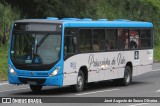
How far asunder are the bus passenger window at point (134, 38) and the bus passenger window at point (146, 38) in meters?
0.45

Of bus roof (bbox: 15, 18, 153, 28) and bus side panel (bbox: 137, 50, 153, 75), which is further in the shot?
bus side panel (bbox: 137, 50, 153, 75)

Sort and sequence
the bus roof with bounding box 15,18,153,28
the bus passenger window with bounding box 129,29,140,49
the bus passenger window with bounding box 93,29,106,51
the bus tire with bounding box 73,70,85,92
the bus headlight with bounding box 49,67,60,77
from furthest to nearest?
the bus passenger window with bounding box 129,29,140,49
the bus passenger window with bounding box 93,29,106,51
the bus tire with bounding box 73,70,85,92
the bus roof with bounding box 15,18,153,28
the bus headlight with bounding box 49,67,60,77

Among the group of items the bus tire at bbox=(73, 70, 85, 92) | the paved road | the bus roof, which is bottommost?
the paved road

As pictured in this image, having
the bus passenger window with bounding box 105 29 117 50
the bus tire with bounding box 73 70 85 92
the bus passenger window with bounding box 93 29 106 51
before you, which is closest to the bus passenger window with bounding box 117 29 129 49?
the bus passenger window with bounding box 105 29 117 50

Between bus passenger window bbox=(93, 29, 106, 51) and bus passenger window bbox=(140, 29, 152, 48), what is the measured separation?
152 inches

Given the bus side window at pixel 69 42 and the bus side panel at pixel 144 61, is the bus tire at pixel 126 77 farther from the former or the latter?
the bus side window at pixel 69 42

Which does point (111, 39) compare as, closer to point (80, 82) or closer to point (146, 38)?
point (80, 82)

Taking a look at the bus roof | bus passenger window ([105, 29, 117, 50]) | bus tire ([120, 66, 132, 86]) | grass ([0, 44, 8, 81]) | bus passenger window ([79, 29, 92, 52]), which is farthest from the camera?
grass ([0, 44, 8, 81])

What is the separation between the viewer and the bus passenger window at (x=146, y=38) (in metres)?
27.4

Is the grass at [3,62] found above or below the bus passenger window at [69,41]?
below

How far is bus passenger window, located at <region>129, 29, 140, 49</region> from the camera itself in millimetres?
26377

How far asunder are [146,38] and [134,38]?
140cm

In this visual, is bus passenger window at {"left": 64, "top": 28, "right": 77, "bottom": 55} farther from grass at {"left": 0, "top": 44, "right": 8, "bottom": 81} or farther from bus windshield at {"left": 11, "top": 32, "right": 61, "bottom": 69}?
grass at {"left": 0, "top": 44, "right": 8, "bottom": 81}

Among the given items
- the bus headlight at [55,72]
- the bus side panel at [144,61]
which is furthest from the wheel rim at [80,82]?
the bus side panel at [144,61]
